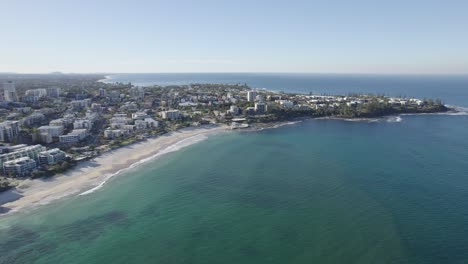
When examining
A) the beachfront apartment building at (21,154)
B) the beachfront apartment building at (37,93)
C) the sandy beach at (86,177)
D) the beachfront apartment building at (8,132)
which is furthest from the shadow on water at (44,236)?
the beachfront apartment building at (37,93)

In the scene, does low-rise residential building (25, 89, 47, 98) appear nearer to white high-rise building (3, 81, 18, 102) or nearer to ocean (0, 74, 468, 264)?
white high-rise building (3, 81, 18, 102)

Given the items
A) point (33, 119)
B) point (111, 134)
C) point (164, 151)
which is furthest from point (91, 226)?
point (33, 119)

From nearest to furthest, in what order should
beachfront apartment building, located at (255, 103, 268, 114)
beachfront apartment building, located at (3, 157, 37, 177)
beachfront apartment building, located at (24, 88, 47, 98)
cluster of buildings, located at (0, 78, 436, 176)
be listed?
beachfront apartment building, located at (3, 157, 37, 177) < cluster of buildings, located at (0, 78, 436, 176) < beachfront apartment building, located at (255, 103, 268, 114) < beachfront apartment building, located at (24, 88, 47, 98)

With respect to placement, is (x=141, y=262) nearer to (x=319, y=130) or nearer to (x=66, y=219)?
(x=66, y=219)

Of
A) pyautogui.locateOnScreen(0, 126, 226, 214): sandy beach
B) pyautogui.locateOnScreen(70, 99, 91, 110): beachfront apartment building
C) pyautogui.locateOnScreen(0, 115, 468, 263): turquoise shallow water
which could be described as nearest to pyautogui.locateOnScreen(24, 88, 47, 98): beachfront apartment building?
pyautogui.locateOnScreen(70, 99, 91, 110): beachfront apartment building

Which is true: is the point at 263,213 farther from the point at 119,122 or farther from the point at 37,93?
the point at 37,93

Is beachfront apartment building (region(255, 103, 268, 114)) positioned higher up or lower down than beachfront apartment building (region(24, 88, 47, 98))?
lower down

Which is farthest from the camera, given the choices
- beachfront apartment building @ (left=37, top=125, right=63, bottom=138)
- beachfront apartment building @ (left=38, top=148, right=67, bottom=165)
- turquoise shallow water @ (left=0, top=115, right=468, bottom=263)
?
beachfront apartment building @ (left=37, top=125, right=63, bottom=138)
